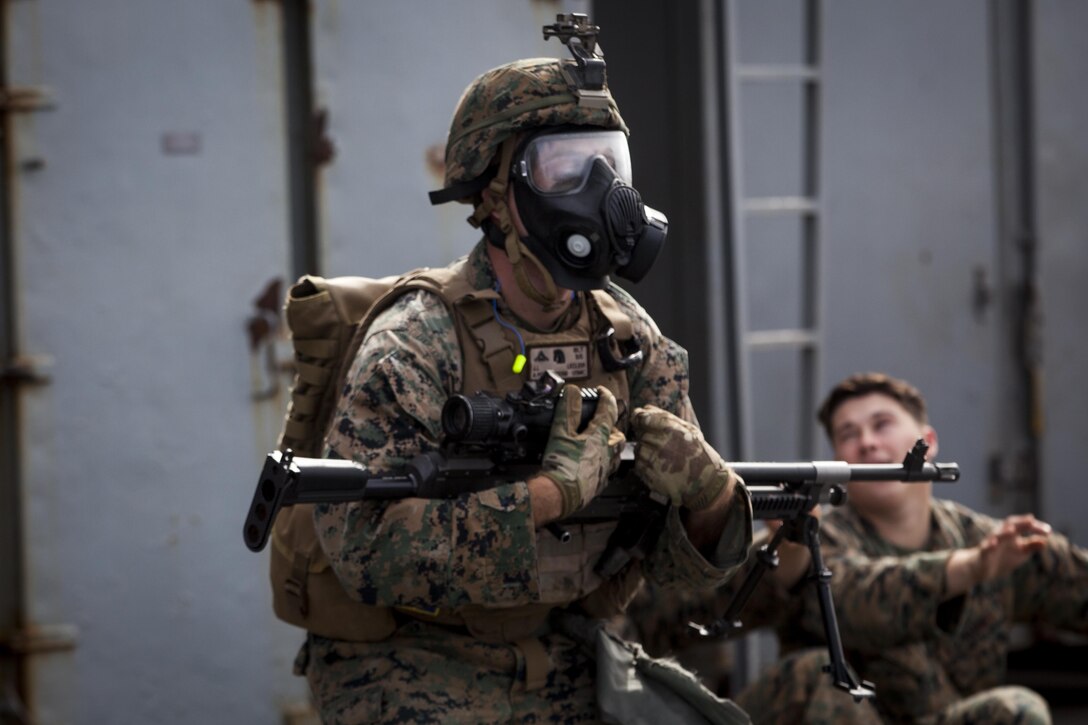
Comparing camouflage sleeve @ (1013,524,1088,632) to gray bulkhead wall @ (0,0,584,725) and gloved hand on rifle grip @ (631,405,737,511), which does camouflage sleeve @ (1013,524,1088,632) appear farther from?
gray bulkhead wall @ (0,0,584,725)

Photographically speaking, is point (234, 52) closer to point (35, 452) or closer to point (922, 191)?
point (35, 452)

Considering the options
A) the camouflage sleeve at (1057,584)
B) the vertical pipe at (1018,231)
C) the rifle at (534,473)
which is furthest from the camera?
the vertical pipe at (1018,231)

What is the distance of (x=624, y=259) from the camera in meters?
3.19

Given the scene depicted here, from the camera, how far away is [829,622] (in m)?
3.51

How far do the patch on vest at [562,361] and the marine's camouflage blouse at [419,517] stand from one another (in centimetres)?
15

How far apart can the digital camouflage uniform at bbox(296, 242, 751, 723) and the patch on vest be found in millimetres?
102

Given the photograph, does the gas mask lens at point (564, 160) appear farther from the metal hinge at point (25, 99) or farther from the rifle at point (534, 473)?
the metal hinge at point (25, 99)

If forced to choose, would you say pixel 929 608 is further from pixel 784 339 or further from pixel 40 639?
pixel 40 639

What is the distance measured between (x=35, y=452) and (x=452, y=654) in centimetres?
187

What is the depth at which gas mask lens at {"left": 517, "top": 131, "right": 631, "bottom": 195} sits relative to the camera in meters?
3.22

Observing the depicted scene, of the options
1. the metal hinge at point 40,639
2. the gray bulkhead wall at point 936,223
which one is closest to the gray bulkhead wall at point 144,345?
the metal hinge at point 40,639

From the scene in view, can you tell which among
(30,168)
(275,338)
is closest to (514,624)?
(275,338)

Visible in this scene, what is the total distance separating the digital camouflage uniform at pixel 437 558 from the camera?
301 centimetres

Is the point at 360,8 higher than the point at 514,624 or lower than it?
higher
